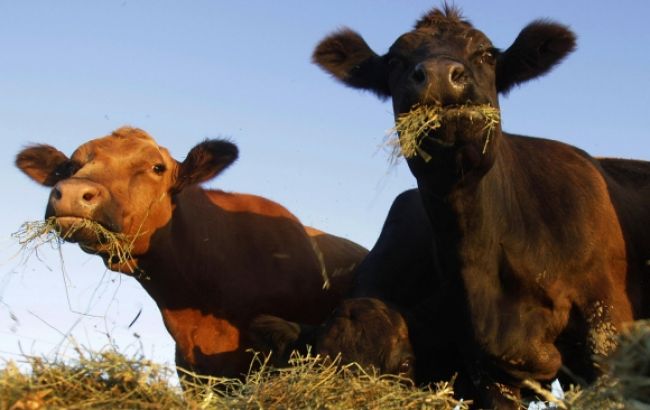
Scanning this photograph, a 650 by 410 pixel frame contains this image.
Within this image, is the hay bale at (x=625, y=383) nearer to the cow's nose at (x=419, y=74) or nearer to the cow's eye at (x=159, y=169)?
the cow's nose at (x=419, y=74)

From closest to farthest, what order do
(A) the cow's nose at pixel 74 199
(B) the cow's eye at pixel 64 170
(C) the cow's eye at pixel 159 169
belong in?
(A) the cow's nose at pixel 74 199 < (C) the cow's eye at pixel 159 169 < (B) the cow's eye at pixel 64 170

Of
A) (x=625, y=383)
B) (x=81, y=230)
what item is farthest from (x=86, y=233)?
(x=625, y=383)

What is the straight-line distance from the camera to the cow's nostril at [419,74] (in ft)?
21.6

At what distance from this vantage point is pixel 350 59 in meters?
8.34

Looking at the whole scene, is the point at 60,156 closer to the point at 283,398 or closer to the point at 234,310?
the point at 234,310

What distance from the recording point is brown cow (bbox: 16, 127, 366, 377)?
8.73 m

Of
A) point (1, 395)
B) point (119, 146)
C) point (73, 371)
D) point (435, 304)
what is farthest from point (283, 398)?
point (119, 146)

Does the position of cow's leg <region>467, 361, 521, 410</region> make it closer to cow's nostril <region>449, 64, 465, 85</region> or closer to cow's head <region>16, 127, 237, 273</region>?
cow's nostril <region>449, 64, 465, 85</region>

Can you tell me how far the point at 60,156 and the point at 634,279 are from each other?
204 inches

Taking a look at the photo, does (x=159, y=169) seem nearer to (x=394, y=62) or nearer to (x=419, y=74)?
(x=394, y=62)

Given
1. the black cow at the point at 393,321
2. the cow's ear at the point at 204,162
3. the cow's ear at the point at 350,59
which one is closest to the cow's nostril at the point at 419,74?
the cow's ear at the point at 350,59

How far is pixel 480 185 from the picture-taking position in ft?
24.4

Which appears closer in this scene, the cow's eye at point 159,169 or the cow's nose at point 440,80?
the cow's nose at point 440,80

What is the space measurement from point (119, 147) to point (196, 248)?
1137mm
